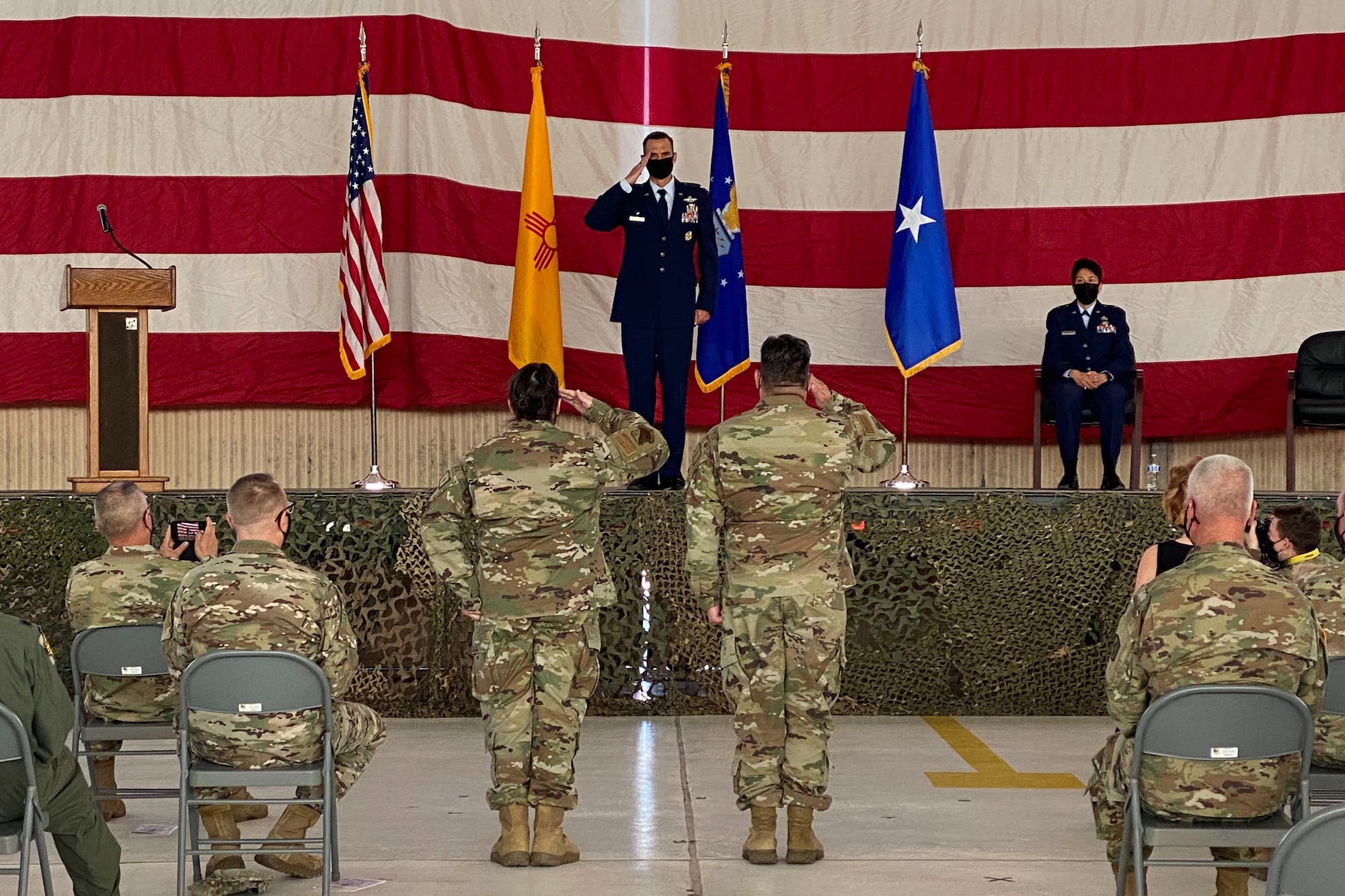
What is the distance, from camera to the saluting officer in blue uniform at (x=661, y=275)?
721cm

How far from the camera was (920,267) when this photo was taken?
8117 mm

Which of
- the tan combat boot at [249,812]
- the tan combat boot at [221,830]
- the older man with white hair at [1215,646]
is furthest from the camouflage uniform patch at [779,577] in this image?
the tan combat boot at [249,812]

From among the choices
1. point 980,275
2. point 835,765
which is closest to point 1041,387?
point 980,275

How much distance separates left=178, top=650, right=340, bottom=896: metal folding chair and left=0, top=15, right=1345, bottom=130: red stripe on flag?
18.5 ft

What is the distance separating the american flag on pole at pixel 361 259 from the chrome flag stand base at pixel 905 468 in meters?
2.73

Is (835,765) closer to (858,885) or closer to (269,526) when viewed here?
(858,885)

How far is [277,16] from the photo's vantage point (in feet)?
28.5

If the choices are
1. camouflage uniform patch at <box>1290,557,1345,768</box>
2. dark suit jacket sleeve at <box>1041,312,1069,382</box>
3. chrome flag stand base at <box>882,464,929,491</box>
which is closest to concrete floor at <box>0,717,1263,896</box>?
camouflage uniform patch at <box>1290,557,1345,768</box>

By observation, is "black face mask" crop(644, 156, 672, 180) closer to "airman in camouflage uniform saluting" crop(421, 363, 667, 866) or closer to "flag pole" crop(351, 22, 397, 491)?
"flag pole" crop(351, 22, 397, 491)

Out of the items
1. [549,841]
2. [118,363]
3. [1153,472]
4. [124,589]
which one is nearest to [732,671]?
[549,841]

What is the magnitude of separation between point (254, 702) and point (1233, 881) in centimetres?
229

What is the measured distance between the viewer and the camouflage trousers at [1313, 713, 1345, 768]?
146 inches

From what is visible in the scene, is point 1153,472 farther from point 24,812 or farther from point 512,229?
point 24,812

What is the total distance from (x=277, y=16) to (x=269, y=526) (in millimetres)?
5625
